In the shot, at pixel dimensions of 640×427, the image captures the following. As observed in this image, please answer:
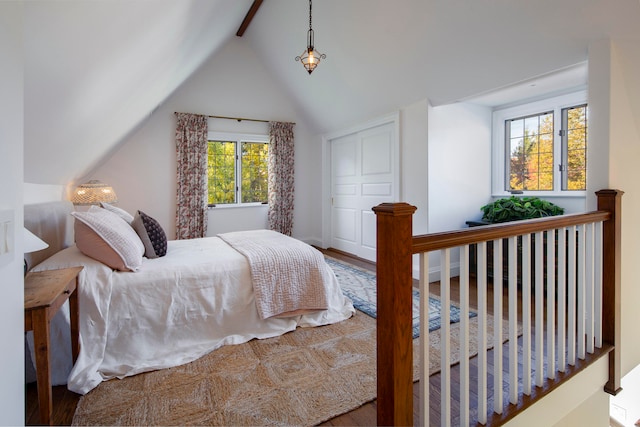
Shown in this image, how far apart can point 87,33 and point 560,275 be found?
2603mm

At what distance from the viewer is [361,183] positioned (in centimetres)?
490

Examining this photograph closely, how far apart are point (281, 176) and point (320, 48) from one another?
217 cm

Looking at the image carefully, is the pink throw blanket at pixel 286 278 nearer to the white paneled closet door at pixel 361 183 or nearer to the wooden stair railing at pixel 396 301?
the wooden stair railing at pixel 396 301

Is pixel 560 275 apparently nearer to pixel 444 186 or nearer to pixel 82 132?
pixel 444 186

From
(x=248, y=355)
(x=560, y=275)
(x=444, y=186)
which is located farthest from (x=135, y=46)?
(x=444, y=186)

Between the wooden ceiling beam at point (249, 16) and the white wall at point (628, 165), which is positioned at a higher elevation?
the wooden ceiling beam at point (249, 16)

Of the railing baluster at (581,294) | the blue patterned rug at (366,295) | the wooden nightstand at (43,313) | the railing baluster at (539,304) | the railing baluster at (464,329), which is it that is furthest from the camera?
the blue patterned rug at (366,295)

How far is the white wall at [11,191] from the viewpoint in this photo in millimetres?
780

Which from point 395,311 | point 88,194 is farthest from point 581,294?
point 88,194

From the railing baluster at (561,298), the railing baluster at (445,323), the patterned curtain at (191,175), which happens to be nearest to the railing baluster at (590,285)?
the railing baluster at (561,298)

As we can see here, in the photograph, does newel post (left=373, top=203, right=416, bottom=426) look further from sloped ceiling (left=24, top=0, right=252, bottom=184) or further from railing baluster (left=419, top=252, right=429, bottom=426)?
sloped ceiling (left=24, top=0, right=252, bottom=184)

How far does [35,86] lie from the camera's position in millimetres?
1297

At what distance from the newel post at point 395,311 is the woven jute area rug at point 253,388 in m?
0.59

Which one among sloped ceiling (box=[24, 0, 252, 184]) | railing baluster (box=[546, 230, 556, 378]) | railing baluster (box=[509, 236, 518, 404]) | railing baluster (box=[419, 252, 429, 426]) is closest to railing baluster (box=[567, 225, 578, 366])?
railing baluster (box=[546, 230, 556, 378])
